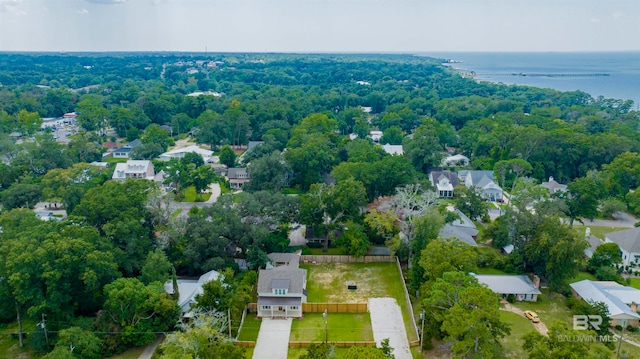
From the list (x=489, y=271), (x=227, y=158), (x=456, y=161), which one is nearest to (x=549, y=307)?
(x=489, y=271)

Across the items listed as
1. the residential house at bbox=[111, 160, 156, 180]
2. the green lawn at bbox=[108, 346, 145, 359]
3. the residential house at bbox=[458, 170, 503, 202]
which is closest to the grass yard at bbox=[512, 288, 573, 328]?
the residential house at bbox=[458, 170, 503, 202]

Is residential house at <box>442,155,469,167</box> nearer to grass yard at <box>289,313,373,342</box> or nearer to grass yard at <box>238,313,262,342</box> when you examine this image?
grass yard at <box>289,313,373,342</box>

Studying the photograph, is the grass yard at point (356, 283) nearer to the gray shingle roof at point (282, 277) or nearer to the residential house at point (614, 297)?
the gray shingle roof at point (282, 277)

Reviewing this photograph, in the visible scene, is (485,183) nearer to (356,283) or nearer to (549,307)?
(549,307)

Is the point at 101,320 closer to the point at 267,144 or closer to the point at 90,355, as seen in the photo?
the point at 90,355

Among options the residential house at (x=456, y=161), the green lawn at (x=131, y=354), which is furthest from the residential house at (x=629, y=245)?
the green lawn at (x=131, y=354)
